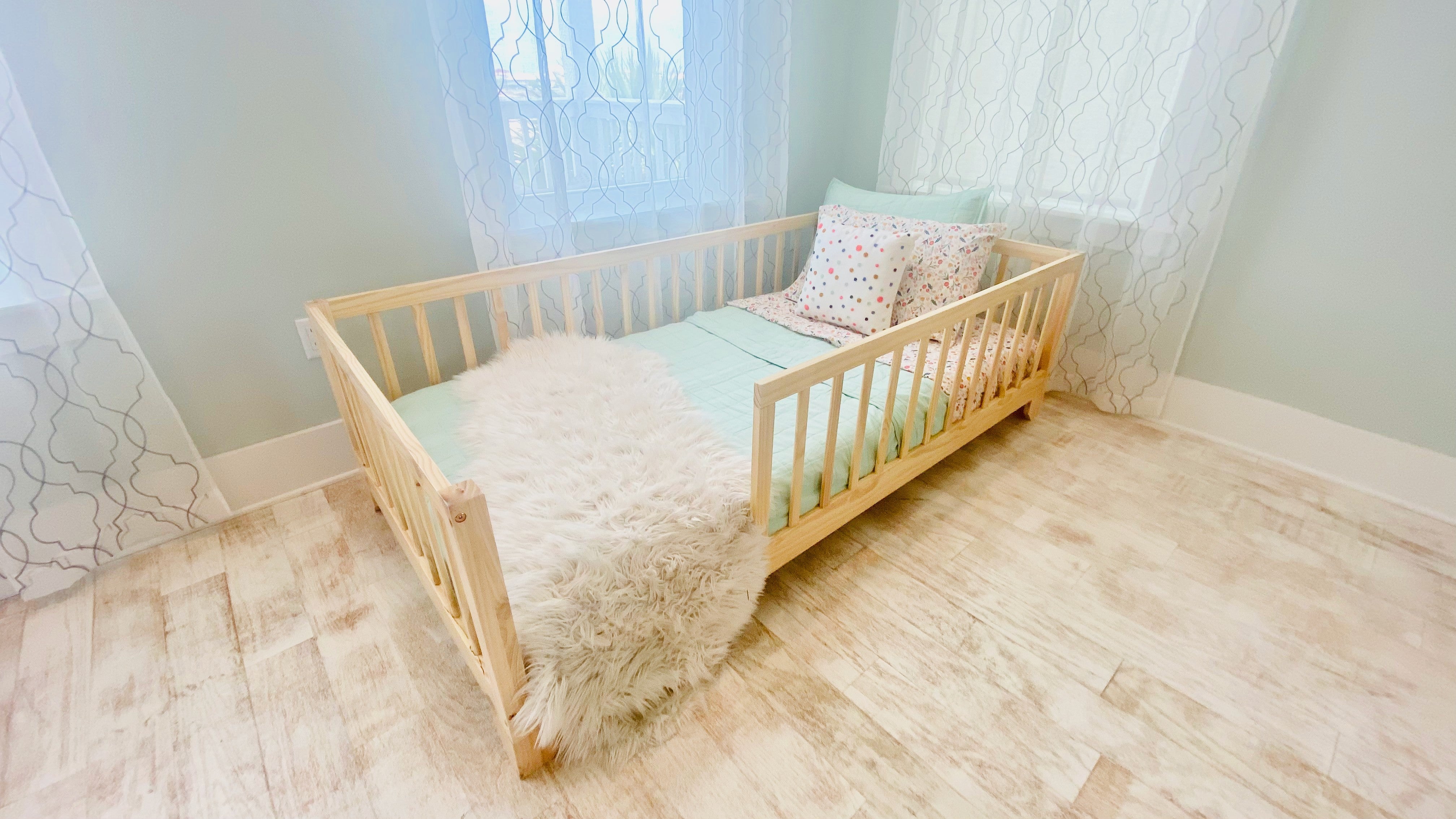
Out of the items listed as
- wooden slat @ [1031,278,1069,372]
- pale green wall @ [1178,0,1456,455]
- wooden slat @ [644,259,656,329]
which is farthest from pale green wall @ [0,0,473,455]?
pale green wall @ [1178,0,1456,455]

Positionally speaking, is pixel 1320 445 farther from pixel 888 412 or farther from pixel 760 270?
pixel 760 270

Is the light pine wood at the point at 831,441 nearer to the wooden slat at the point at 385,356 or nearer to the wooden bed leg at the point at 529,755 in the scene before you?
the wooden bed leg at the point at 529,755

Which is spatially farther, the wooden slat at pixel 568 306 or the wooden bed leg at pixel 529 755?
the wooden slat at pixel 568 306

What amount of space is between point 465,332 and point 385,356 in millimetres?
210

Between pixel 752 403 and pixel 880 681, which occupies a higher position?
pixel 752 403

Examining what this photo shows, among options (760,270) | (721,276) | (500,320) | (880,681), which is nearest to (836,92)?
(760,270)

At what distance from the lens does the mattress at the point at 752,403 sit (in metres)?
1.31

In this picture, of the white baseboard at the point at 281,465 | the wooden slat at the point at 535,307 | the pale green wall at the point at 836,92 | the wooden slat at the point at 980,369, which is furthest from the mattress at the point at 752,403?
the pale green wall at the point at 836,92

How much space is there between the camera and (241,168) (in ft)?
4.64

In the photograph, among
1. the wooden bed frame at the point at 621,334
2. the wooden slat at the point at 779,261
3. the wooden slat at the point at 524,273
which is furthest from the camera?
the wooden slat at the point at 779,261

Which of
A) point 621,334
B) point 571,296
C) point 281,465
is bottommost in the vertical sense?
point 281,465

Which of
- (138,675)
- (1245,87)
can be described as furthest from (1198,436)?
(138,675)

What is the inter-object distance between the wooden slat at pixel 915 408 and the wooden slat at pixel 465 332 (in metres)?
1.21

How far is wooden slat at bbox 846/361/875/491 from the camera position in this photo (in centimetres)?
125
